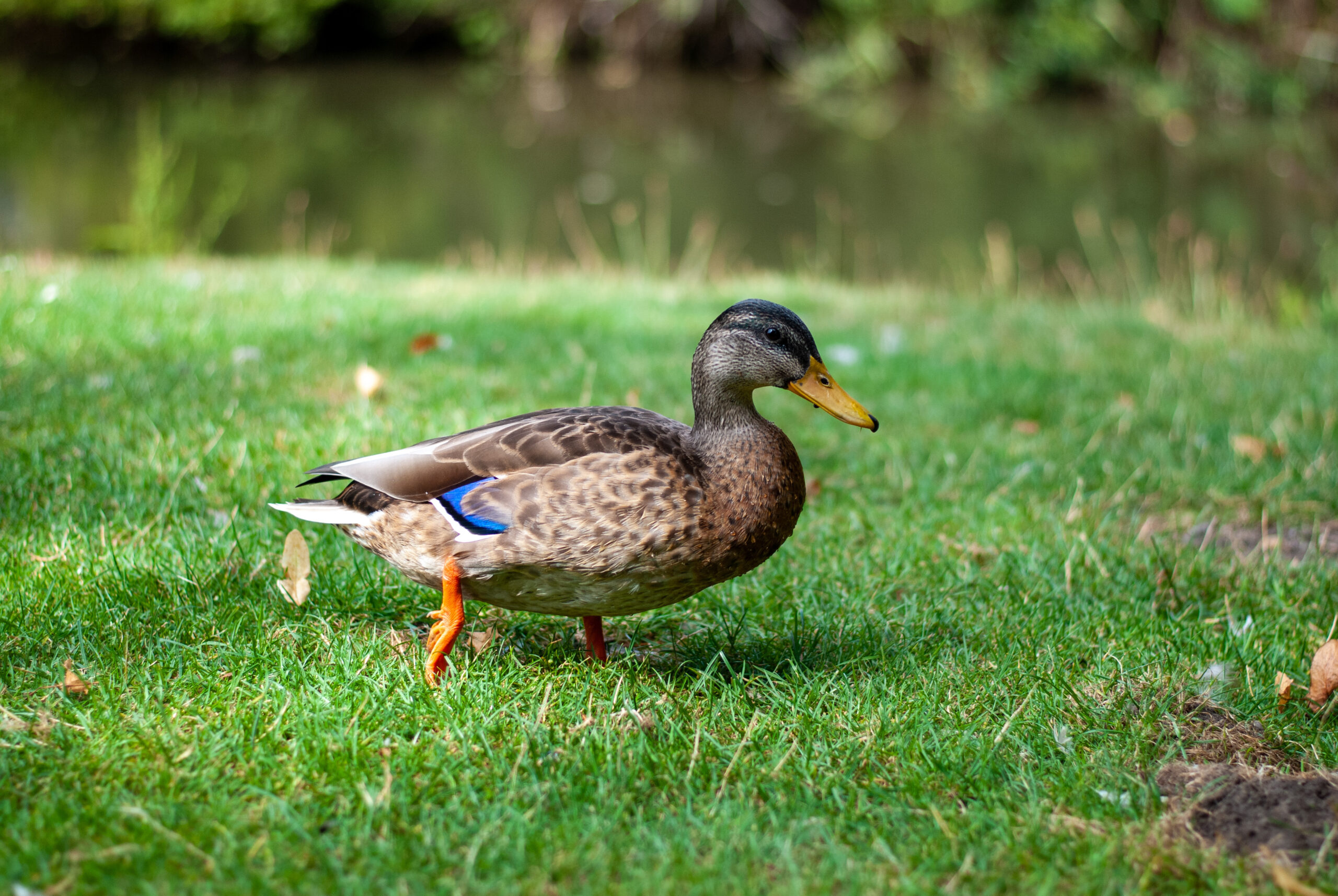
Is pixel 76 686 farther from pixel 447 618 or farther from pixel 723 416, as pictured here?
pixel 723 416

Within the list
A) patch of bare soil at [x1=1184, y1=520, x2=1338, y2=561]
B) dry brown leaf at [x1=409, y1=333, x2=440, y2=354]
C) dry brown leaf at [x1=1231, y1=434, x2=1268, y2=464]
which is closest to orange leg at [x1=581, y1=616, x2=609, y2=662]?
patch of bare soil at [x1=1184, y1=520, x2=1338, y2=561]

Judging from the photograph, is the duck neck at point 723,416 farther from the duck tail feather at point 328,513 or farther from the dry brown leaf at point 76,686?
the dry brown leaf at point 76,686

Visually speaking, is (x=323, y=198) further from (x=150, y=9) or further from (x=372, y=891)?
(x=372, y=891)

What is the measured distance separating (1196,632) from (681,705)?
140cm

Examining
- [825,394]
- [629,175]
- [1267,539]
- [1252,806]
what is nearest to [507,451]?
[825,394]

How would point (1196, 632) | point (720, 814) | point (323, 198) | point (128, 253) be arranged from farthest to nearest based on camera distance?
point (323, 198)
point (128, 253)
point (1196, 632)
point (720, 814)

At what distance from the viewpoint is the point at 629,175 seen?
15.0m

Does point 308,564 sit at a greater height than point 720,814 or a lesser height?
greater

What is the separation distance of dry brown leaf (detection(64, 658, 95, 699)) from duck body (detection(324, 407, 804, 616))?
2.15 feet

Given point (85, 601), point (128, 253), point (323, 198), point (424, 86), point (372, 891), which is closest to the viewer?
point (372, 891)

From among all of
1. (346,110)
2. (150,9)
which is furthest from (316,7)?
(346,110)

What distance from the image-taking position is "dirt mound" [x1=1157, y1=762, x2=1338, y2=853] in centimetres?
208

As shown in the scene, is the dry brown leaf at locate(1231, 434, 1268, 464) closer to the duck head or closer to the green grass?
the green grass

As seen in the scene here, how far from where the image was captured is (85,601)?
275cm
